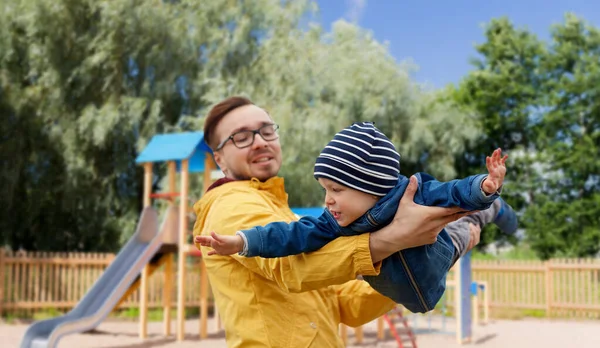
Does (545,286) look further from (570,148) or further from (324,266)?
(324,266)

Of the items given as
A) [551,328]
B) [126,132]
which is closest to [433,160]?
[551,328]

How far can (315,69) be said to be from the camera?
1734 cm

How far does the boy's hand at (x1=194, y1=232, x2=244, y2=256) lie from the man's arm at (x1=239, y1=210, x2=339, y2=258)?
0.06 ft

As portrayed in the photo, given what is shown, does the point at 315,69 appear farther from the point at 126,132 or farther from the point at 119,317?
the point at 119,317

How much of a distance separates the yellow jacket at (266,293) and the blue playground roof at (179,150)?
8119 millimetres

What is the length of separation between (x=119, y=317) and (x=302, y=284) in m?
14.3

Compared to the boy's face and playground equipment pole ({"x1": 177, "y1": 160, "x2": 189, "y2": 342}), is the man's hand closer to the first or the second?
the boy's face

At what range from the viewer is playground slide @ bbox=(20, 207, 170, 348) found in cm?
838

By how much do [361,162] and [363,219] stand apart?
0.13m

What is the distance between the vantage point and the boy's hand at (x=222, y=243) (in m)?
1.41

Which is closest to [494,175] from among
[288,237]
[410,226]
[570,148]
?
[410,226]

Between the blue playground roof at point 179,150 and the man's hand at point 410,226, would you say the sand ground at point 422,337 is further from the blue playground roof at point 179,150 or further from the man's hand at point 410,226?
the man's hand at point 410,226

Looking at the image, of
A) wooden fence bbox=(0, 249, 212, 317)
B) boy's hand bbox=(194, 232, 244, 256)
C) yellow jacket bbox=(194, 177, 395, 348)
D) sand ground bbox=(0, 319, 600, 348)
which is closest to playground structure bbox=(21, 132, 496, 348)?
sand ground bbox=(0, 319, 600, 348)

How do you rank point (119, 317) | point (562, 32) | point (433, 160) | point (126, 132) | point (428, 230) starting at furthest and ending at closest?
point (562, 32), point (433, 160), point (126, 132), point (119, 317), point (428, 230)
